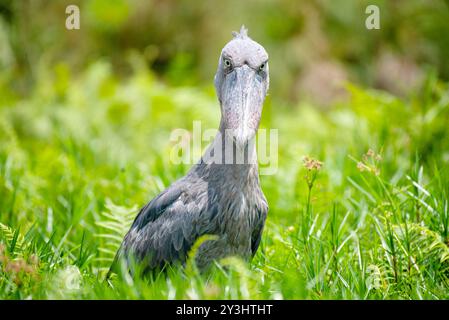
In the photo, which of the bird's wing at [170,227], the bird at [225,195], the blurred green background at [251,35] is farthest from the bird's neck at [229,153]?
the blurred green background at [251,35]

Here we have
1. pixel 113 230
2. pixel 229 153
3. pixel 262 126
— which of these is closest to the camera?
pixel 229 153

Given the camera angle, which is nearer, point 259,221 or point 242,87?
point 242,87

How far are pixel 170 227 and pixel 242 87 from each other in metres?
0.74

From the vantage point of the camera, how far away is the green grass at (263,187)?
9.00 feet

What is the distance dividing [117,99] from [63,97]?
0.78 metres

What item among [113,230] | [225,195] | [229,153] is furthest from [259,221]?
[113,230]

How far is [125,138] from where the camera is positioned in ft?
22.3

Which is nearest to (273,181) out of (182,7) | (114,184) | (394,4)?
(114,184)

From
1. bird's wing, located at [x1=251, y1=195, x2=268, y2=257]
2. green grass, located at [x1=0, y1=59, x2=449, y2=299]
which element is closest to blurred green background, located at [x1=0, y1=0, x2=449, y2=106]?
green grass, located at [x1=0, y1=59, x2=449, y2=299]

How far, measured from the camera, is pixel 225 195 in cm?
285

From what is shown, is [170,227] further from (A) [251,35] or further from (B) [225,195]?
(A) [251,35]

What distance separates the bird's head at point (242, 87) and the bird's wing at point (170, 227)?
0.38 m

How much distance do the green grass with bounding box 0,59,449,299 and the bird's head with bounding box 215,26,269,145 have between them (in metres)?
0.50
